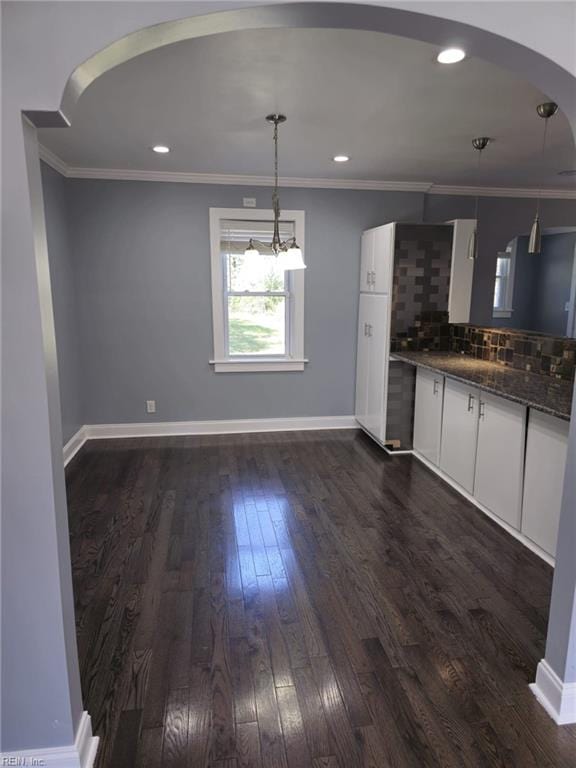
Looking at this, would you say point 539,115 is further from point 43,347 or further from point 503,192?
point 43,347

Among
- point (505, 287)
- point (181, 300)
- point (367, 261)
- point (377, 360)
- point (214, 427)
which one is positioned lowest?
point (214, 427)

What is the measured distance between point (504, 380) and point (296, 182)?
2.69 meters

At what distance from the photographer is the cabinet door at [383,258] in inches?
162

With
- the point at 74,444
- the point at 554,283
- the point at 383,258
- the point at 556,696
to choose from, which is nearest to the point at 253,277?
the point at 383,258

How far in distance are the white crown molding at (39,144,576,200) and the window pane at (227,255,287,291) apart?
691 millimetres

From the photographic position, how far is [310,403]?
502 cm

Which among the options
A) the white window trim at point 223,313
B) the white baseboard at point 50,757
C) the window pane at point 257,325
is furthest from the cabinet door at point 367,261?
the white baseboard at point 50,757

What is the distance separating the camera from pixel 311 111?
2.73m

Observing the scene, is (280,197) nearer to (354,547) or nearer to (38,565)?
(354,547)

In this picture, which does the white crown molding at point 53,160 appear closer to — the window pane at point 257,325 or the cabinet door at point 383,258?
the window pane at point 257,325

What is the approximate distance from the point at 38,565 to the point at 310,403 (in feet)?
12.4

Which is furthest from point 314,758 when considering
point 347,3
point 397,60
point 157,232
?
point 157,232

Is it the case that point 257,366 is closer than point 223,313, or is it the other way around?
point 223,313

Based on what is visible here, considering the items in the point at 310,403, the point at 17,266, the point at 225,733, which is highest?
the point at 17,266
